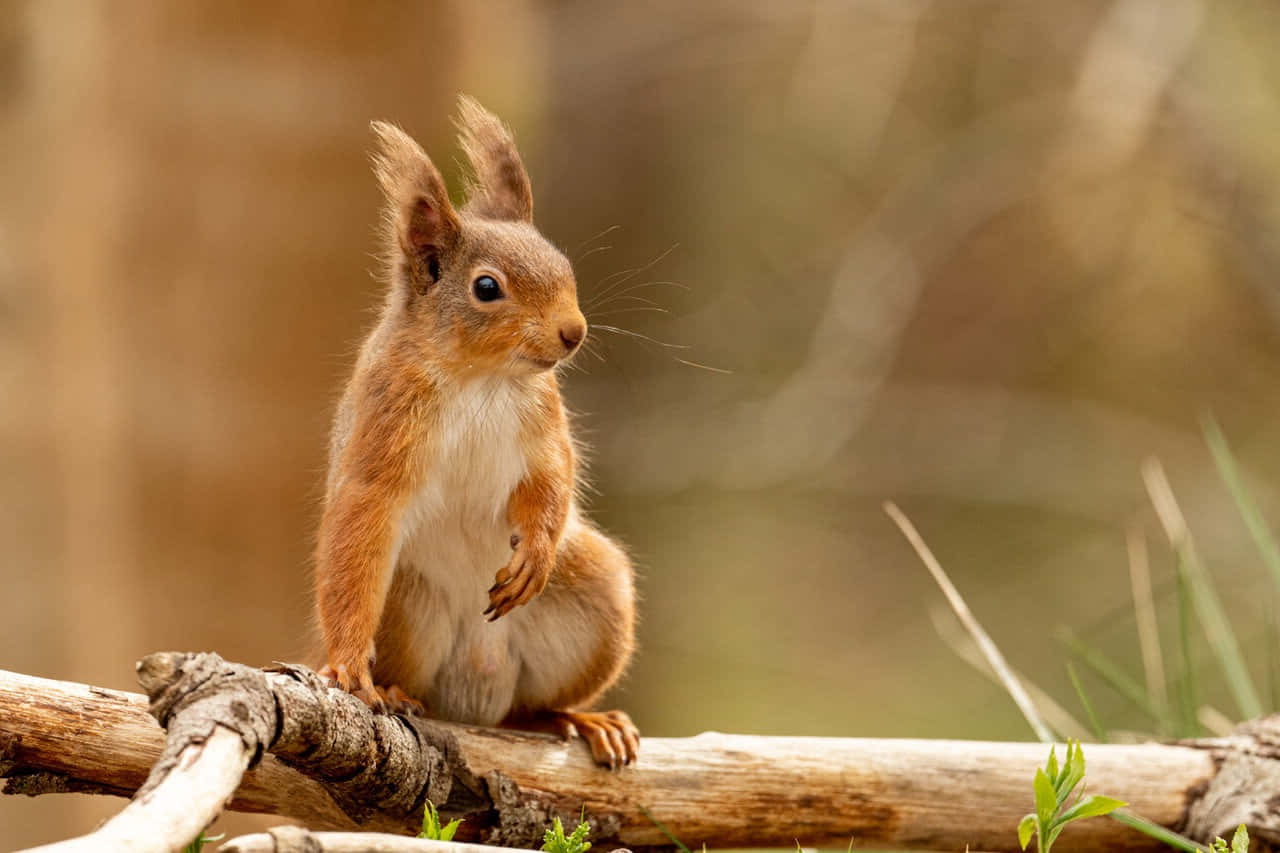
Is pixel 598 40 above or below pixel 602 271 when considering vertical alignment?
above

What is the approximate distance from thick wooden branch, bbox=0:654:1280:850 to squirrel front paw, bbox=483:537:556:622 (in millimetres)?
148

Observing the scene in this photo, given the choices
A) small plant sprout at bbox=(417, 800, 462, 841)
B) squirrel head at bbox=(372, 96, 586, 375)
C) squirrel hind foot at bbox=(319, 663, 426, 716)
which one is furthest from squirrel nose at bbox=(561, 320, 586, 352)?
small plant sprout at bbox=(417, 800, 462, 841)

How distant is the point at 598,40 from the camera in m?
4.40

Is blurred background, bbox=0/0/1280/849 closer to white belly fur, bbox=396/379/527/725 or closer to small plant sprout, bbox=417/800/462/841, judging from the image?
white belly fur, bbox=396/379/527/725

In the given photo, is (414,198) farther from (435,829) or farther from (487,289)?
(435,829)

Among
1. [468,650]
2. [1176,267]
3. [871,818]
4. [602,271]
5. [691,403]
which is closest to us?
[871,818]

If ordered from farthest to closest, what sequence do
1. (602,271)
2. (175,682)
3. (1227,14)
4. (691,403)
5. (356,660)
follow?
(691,403) < (1227,14) < (602,271) < (356,660) < (175,682)

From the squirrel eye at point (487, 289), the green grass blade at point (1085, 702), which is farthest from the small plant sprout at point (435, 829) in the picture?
the green grass blade at point (1085, 702)

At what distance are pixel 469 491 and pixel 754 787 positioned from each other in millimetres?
467

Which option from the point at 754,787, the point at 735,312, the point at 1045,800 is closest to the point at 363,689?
the point at 754,787

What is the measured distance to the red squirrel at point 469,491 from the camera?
1.52 meters

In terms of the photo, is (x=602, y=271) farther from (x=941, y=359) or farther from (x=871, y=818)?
(x=871, y=818)

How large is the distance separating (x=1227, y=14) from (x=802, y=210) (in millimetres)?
1712

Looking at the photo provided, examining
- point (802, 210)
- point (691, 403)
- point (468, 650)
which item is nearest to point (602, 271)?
point (691, 403)
